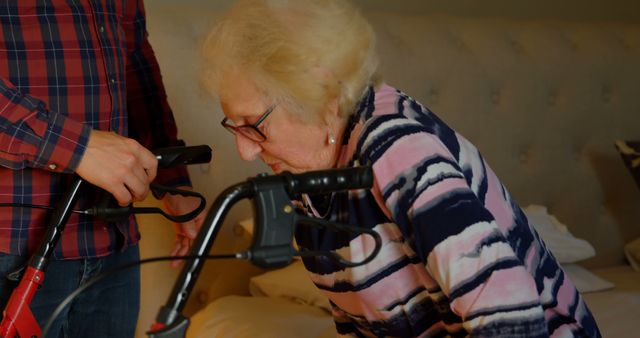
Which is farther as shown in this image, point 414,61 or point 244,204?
point 414,61

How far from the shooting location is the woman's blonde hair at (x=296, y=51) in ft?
3.91

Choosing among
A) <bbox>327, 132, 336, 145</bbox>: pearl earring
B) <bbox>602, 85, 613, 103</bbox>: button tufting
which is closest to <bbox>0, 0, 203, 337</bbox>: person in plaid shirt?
<bbox>327, 132, 336, 145</bbox>: pearl earring

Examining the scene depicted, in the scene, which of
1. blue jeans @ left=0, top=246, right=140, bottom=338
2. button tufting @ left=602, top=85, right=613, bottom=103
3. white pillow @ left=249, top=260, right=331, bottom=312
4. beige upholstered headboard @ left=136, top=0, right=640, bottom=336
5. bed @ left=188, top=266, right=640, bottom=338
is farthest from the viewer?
button tufting @ left=602, top=85, right=613, bottom=103

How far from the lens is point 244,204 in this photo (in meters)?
2.36

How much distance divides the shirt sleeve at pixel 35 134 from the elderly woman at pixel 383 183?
0.76 feet

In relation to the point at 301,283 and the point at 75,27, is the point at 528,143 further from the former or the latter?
the point at 75,27

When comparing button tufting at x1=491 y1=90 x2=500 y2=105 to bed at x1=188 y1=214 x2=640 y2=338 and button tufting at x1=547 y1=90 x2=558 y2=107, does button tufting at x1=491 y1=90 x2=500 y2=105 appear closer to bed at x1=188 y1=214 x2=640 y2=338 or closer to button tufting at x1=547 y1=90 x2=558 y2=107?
button tufting at x1=547 y1=90 x2=558 y2=107

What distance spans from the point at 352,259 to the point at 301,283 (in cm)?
97

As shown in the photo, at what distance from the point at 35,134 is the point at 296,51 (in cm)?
42

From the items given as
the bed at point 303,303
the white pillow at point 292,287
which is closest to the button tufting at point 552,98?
the bed at point 303,303

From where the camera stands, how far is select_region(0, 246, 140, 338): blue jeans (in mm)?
1391

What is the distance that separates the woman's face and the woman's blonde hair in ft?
0.06

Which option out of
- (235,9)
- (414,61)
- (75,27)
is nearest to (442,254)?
(235,9)

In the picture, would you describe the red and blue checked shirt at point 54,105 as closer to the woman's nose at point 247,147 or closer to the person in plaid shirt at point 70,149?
the person in plaid shirt at point 70,149
